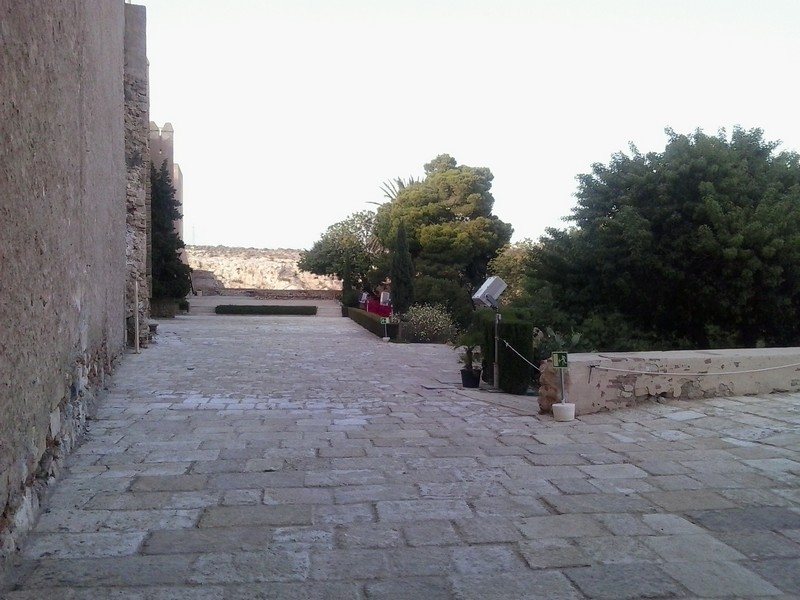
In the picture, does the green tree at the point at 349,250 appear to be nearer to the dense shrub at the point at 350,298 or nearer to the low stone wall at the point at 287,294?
the dense shrub at the point at 350,298

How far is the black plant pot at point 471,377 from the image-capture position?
33.5 ft

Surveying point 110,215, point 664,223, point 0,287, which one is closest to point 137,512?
point 0,287

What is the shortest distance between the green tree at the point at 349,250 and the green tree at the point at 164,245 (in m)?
9.47

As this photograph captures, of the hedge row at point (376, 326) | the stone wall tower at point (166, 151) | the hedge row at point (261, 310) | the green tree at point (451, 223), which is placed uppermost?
the stone wall tower at point (166, 151)

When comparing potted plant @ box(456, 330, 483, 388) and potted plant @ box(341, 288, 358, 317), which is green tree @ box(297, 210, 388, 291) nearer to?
potted plant @ box(341, 288, 358, 317)

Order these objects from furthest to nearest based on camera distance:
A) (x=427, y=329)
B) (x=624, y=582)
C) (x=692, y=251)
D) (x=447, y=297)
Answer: (x=447, y=297), (x=427, y=329), (x=692, y=251), (x=624, y=582)

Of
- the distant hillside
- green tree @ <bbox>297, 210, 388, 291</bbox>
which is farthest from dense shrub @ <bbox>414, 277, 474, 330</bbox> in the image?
the distant hillside

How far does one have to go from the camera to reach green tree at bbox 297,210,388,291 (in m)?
36.2

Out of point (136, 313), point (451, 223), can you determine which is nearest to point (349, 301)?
point (451, 223)

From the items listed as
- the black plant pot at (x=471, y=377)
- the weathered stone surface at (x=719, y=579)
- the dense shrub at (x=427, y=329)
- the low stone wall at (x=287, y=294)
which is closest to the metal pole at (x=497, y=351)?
the black plant pot at (x=471, y=377)

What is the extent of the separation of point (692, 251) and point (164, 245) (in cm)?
1899

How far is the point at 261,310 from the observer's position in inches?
Answer: 1353

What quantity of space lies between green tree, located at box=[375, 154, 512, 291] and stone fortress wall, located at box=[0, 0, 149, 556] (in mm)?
23249

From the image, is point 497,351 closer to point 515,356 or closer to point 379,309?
point 515,356
